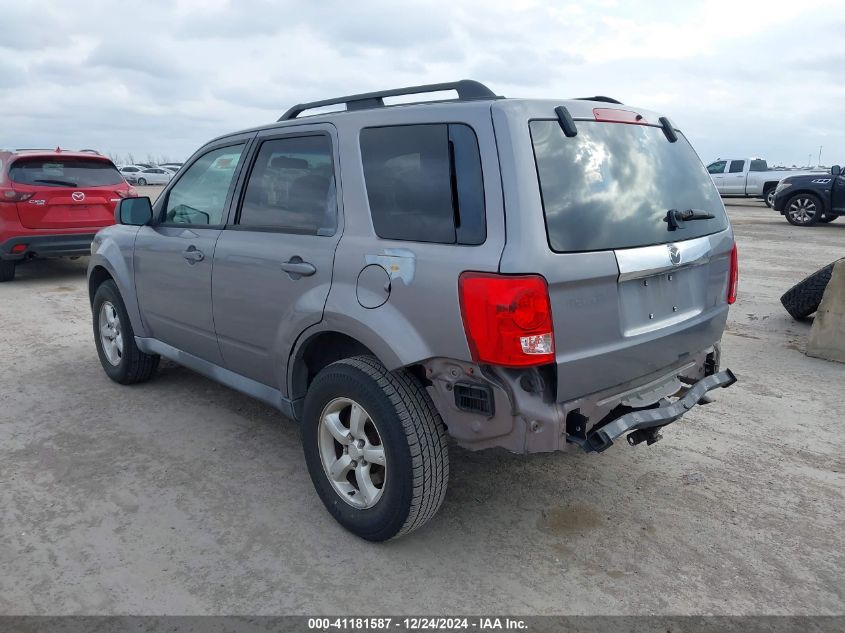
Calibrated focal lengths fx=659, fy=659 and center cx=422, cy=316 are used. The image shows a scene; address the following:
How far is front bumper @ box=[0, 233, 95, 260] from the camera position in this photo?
8.63 m

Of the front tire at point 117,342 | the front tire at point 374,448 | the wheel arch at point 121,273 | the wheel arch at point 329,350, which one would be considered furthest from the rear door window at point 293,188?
the front tire at point 117,342

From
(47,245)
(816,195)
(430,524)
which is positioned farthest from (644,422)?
(816,195)

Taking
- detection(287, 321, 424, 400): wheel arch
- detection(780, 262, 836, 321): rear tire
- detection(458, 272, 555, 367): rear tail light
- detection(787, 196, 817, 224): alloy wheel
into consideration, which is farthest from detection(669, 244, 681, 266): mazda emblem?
detection(787, 196, 817, 224): alloy wheel

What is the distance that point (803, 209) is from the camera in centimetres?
1648

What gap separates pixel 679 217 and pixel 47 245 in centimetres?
846

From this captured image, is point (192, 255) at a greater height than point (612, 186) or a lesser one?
lesser

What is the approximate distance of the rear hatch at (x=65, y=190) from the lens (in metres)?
8.63

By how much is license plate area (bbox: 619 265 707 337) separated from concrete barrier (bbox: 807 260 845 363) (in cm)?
312

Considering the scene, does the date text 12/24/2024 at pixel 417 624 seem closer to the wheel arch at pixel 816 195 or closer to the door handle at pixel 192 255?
the door handle at pixel 192 255

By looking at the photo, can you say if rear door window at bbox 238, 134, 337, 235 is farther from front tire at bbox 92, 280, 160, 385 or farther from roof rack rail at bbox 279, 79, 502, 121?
front tire at bbox 92, 280, 160, 385

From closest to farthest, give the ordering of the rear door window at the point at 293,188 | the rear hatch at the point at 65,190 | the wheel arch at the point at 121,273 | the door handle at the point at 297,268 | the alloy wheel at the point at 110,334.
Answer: the door handle at the point at 297,268 < the rear door window at the point at 293,188 < the wheel arch at the point at 121,273 < the alloy wheel at the point at 110,334 < the rear hatch at the point at 65,190

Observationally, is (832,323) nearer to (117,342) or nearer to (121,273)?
(121,273)

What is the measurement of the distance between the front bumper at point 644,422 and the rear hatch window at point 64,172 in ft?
28.3

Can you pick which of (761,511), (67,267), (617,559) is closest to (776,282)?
(761,511)
